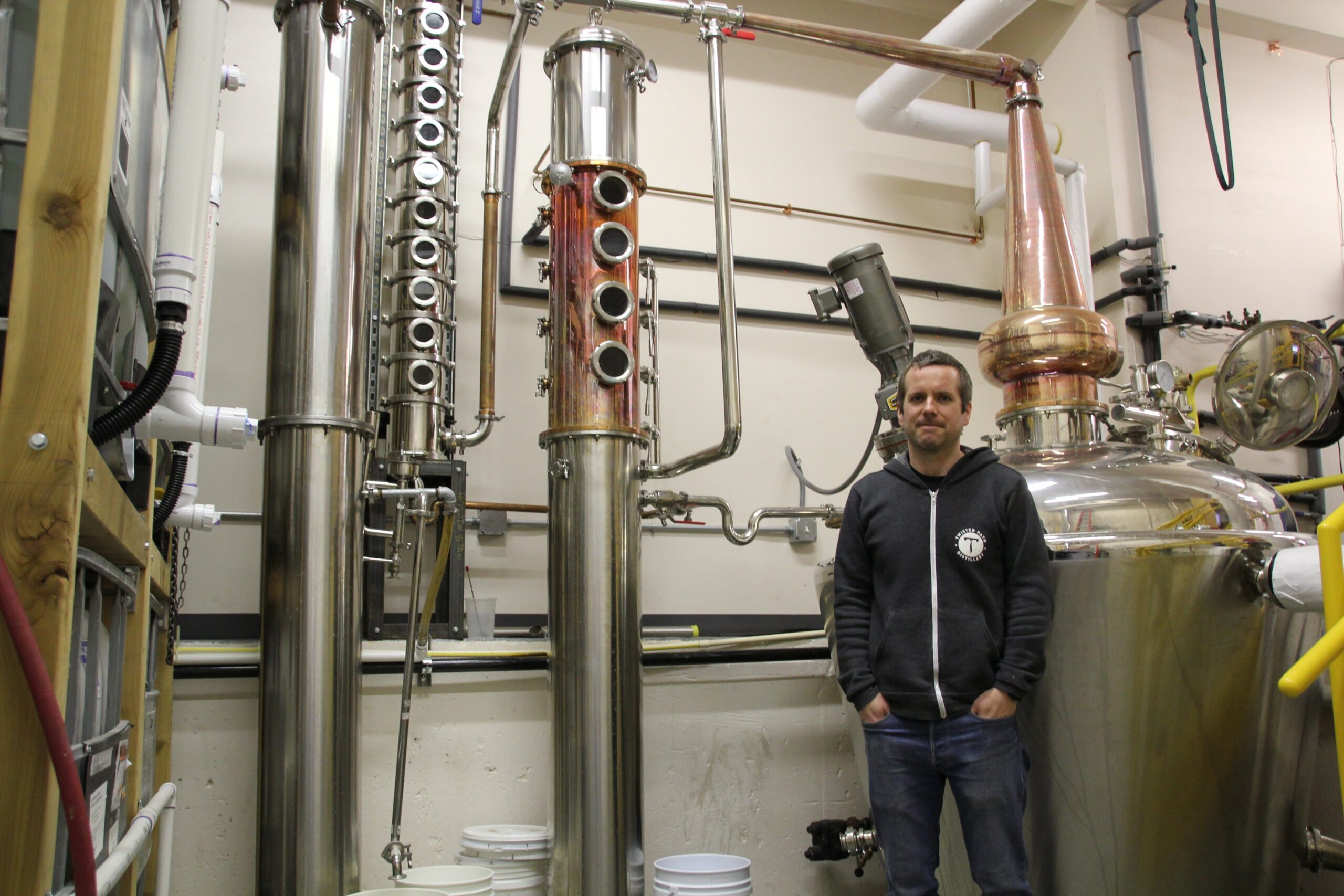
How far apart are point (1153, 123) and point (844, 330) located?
1.46 metres

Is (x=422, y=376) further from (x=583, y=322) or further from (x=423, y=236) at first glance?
(x=583, y=322)

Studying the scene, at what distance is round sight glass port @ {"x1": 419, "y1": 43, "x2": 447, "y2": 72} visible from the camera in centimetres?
250

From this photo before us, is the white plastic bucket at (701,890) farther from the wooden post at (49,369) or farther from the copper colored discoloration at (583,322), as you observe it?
the wooden post at (49,369)

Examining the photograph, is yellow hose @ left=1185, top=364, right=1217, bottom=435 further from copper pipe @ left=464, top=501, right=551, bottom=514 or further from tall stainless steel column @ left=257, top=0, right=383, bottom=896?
tall stainless steel column @ left=257, top=0, right=383, bottom=896

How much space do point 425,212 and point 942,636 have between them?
1669 mm

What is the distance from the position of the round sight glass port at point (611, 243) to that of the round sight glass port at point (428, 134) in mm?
647

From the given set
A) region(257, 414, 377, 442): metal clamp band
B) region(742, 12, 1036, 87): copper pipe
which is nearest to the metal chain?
region(257, 414, 377, 442): metal clamp band

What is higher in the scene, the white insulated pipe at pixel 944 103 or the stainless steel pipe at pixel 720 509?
the white insulated pipe at pixel 944 103

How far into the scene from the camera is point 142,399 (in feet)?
2.88

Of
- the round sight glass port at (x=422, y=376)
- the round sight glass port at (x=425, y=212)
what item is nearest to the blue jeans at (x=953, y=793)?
the round sight glass port at (x=422, y=376)

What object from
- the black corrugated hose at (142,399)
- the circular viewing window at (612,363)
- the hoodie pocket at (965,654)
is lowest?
the hoodie pocket at (965,654)

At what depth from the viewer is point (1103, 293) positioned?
3400mm

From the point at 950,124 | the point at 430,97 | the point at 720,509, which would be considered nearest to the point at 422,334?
the point at 430,97

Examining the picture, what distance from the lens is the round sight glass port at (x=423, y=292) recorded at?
2361mm
